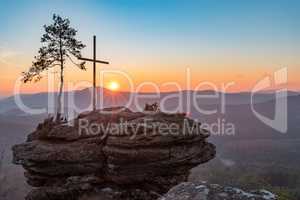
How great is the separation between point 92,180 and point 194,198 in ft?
58.3

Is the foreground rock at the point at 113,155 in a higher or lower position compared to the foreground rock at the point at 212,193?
lower

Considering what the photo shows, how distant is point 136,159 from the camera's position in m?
22.8

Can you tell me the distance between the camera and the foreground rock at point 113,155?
22891 mm

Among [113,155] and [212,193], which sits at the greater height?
[212,193]

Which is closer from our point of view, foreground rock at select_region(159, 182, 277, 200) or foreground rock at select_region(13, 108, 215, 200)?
foreground rock at select_region(159, 182, 277, 200)

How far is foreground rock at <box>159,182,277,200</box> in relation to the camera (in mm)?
6961

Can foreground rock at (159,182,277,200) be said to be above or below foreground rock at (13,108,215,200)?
above

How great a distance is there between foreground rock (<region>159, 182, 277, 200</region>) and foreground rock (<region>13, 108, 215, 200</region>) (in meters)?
15.2

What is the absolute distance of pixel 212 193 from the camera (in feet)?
23.1

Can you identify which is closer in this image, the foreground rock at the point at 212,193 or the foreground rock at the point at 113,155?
the foreground rock at the point at 212,193

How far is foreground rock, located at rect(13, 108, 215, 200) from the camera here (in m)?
22.9

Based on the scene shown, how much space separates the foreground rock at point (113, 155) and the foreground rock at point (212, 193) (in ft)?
49.9

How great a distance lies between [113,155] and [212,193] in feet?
54.0

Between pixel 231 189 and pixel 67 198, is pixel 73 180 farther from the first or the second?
pixel 231 189
